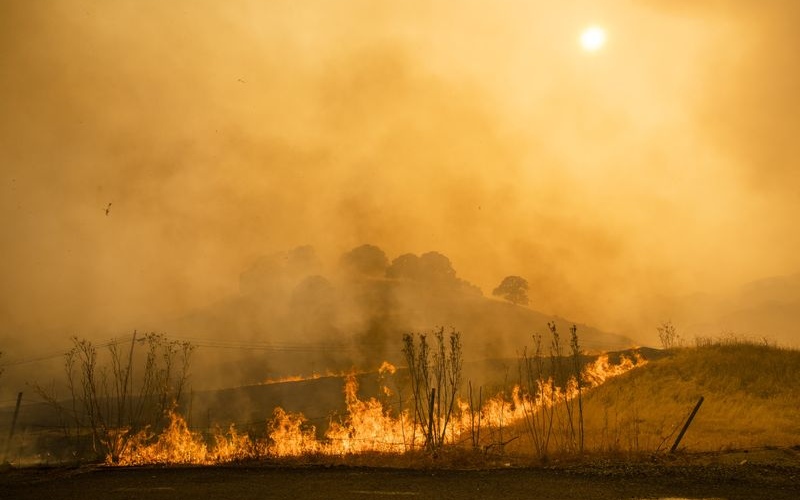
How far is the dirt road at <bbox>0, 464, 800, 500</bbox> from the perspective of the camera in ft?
34.4

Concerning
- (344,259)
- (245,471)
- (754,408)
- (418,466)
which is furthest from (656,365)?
(344,259)

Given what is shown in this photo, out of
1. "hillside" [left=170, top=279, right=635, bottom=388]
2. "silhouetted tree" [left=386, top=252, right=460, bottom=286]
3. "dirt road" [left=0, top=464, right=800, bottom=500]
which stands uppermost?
"silhouetted tree" [left=386, top=252, right=460, bottom=286]

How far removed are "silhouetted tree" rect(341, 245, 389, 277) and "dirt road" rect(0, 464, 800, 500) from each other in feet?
397

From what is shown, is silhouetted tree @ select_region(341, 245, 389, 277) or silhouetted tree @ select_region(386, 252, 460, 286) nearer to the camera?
silhouetted tree @ select_region(386, 252, 460, 286)

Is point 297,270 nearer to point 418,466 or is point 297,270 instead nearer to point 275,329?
point 275,329

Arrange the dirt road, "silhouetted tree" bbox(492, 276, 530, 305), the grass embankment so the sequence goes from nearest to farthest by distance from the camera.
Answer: the dirt road
the grass embankment
"silhouetted tree" bbox(492, 276, 530, 305)

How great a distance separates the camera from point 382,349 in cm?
7169

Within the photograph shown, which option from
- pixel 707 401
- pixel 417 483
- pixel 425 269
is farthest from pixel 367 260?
pixel 417 483

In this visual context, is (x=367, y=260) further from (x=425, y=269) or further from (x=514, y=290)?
(x=514, y=290)

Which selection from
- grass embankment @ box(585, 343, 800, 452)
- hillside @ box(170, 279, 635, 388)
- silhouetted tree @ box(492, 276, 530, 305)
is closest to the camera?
grass embankment @ box(585, 343, 800, 452)

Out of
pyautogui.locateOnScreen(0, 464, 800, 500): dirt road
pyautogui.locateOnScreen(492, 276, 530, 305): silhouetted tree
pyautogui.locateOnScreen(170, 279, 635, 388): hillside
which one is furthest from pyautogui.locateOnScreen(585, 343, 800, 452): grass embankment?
pyautogui.locateOnScreen(492, 276, 530, 305): silhouetted tree

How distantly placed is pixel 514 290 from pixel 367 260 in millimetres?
42541

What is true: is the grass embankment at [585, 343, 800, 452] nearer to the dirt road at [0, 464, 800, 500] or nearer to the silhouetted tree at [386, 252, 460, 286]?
the dirt road at [0, 464, 800, 500]

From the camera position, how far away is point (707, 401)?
83.5 feet
